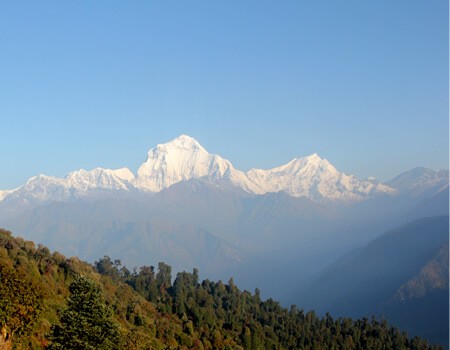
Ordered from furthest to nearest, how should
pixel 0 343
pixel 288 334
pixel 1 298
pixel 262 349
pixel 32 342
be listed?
pixel 288 334
pixel 262 349
pixel 32 342
pixel 1 298
pixel 0 343

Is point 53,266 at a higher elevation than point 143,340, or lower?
higher

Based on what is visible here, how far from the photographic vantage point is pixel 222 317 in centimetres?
18612

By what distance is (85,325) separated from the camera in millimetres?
65688

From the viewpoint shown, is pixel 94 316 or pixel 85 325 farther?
pixel 94 316

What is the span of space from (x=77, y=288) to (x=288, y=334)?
142 meters

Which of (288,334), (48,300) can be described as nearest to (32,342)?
(48,300)

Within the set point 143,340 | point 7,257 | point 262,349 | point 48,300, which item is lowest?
point 262,349

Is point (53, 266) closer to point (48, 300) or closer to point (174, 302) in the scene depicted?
point (48, 300)

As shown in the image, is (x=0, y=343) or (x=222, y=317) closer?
(x=0, y=343)

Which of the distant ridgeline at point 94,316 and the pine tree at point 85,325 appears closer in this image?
the pine tree at point 85,325

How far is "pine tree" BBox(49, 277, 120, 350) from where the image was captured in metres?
65.2

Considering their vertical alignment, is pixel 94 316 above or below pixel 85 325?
above

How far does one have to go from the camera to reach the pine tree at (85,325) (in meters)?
65.2

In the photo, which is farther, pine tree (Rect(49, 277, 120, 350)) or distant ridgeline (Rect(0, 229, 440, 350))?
distant ridgeline (Rect(0, 229, 440, 350))
